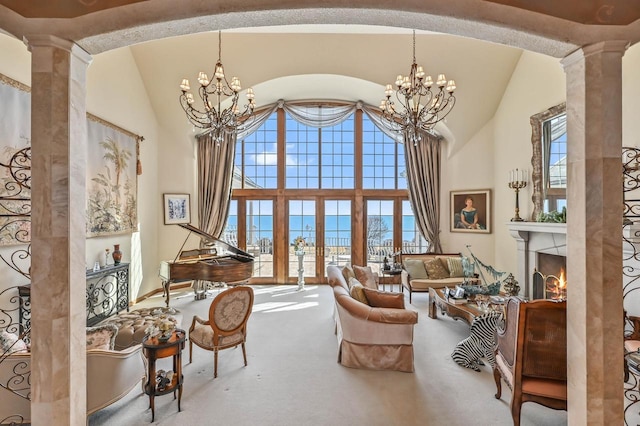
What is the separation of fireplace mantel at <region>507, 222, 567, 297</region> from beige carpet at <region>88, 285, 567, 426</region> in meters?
2.50

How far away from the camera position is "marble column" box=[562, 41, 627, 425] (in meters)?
1.88

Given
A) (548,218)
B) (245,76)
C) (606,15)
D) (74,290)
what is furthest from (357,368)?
(245,76)

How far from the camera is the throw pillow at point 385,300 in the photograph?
3.75 meters

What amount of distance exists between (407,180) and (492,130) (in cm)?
227

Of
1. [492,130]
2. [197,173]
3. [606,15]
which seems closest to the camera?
[606,15]

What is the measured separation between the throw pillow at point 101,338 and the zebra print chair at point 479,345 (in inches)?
152

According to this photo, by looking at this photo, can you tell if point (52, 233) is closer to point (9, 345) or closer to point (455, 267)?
point (9, 345)

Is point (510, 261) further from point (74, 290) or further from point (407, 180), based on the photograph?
point (74, 290)

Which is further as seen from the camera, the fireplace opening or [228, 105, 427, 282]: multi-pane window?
[228, 105, 427, 282]: multi-pane window

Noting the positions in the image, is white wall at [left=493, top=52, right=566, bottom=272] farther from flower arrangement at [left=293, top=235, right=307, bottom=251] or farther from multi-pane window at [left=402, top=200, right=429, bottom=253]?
flower arrangement at [left=293, top=235, right=307, bottom=251]

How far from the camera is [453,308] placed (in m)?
4.48

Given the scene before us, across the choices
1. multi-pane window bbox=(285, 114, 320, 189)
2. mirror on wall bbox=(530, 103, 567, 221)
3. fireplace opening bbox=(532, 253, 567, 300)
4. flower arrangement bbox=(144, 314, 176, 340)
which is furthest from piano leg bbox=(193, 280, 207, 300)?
mirror on wall bbox=(530, 103, 567, 221)

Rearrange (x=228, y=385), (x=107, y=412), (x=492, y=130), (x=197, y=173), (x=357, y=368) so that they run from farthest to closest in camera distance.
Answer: (x=197, y=173) < (x=492, y=130) < (x=357, y=368) < (x=228, y=385) < (x=107, y=412)

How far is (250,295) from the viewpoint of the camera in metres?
3.56
